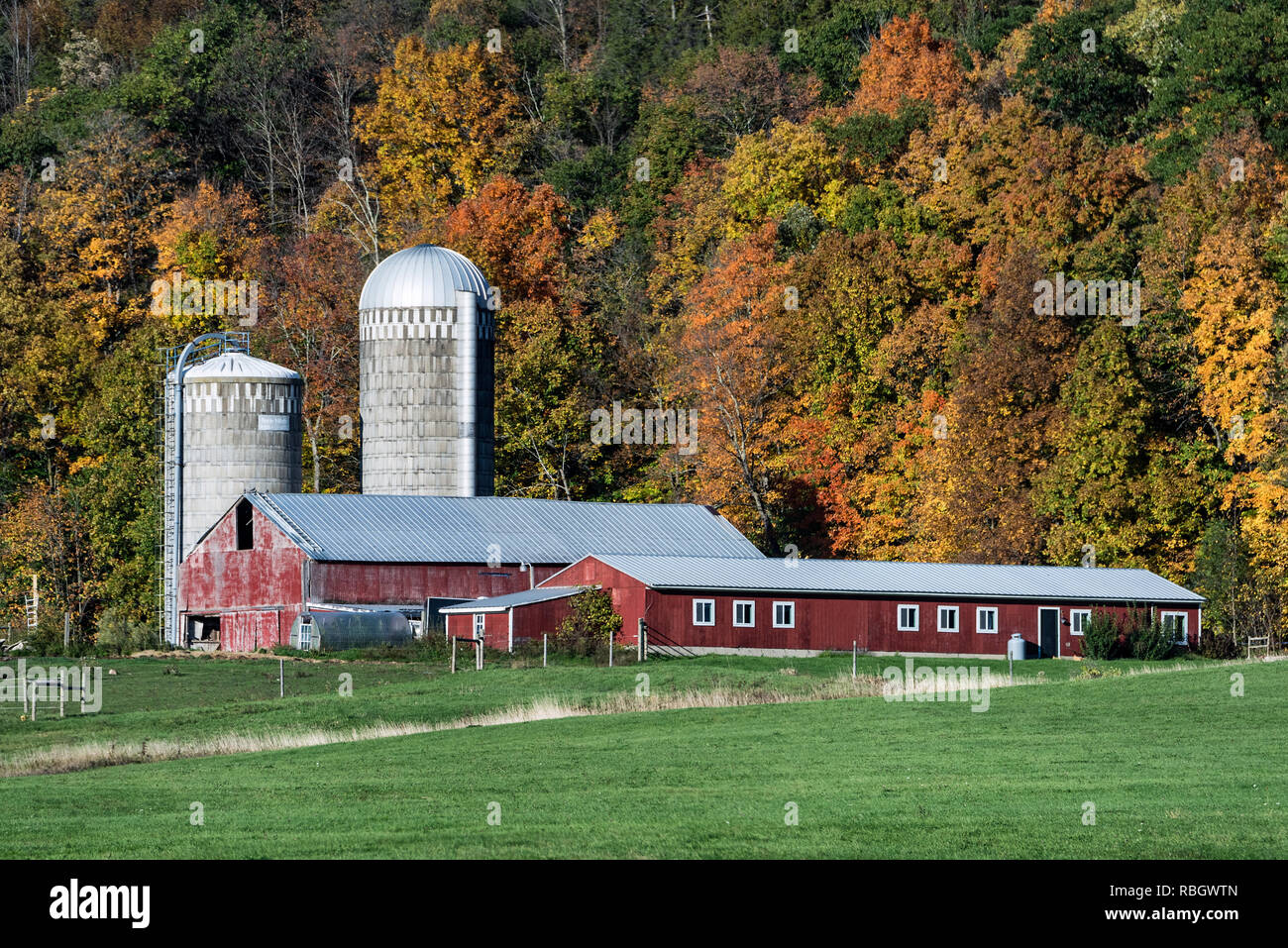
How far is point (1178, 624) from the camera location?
6494cm

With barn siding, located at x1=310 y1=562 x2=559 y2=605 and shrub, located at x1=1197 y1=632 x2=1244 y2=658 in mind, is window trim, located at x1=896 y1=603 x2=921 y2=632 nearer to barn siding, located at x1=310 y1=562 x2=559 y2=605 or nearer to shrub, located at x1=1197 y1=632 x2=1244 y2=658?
shrub, located at x1=1197 y1=632 x2=1244 y2=658

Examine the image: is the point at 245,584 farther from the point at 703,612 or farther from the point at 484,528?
the point at 703,612

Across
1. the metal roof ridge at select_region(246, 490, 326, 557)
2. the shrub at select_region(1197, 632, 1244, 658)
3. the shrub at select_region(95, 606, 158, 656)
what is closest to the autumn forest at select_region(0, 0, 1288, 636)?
the shrub at select_region(1197, 632, 1244, 658)

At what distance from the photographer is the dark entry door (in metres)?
65.0

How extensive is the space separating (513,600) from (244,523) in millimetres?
11405

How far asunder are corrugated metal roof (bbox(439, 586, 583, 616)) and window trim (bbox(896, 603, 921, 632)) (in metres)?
10.1

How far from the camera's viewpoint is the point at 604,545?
71125 millimetres

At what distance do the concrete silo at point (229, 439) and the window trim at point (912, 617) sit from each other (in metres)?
22.8

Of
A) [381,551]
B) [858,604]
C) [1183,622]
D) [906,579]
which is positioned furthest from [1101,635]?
[381,551]

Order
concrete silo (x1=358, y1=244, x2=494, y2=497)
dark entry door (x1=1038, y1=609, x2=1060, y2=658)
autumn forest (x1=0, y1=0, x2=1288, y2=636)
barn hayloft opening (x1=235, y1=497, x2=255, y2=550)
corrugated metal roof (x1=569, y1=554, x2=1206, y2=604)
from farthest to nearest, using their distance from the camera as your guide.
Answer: concrete silo (x1=358, y1=244, x2=494, y2=497) < autumn forest (x1=0, y1=0, x2=1288, y2=636) < barn hayloft opening (x1=235, y1=497, x2=255, y2=550) < dark entry door (x1=1038, y1=609, x2=1060, y2=658) < corrugated metal roof (x1=569, y1=554, x2=1206, y2=604)

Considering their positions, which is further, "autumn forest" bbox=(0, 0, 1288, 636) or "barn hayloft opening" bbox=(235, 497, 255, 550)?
"autumn forest" bbox=(0, 0, 1288, 636)
